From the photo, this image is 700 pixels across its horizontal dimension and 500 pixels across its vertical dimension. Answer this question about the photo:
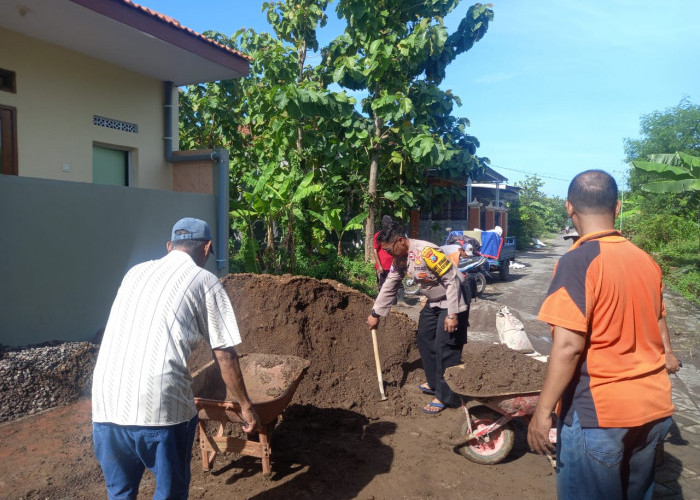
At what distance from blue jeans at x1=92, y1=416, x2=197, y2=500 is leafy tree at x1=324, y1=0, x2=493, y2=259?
10.0 meters

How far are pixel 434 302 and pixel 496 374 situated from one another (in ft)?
4.03

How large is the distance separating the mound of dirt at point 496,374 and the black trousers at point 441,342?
0.66 meters

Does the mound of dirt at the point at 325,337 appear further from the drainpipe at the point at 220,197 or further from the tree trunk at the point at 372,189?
the tree trunk at the point at 372,189

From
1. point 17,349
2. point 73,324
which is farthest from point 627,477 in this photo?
point 73,324

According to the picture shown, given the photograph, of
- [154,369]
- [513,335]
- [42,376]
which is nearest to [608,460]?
[154,369]

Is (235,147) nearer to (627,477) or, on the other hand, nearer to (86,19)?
(86,19)

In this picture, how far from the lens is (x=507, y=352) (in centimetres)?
447

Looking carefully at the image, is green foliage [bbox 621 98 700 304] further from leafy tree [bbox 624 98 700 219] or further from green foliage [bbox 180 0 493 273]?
green foliage [bbox 180 0 493 273]

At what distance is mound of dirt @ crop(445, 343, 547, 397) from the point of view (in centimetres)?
400

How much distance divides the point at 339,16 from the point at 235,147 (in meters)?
4.21

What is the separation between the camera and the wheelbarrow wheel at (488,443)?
4.11m

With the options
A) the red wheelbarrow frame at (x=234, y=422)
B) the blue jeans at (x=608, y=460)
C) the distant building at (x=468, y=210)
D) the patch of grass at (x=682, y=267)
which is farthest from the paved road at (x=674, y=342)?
the distant building at (x=468, y=210)

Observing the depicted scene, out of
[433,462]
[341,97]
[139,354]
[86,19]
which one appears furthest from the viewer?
[341,97]

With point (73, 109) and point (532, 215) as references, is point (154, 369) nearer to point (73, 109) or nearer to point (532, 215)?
point (73, 109)
